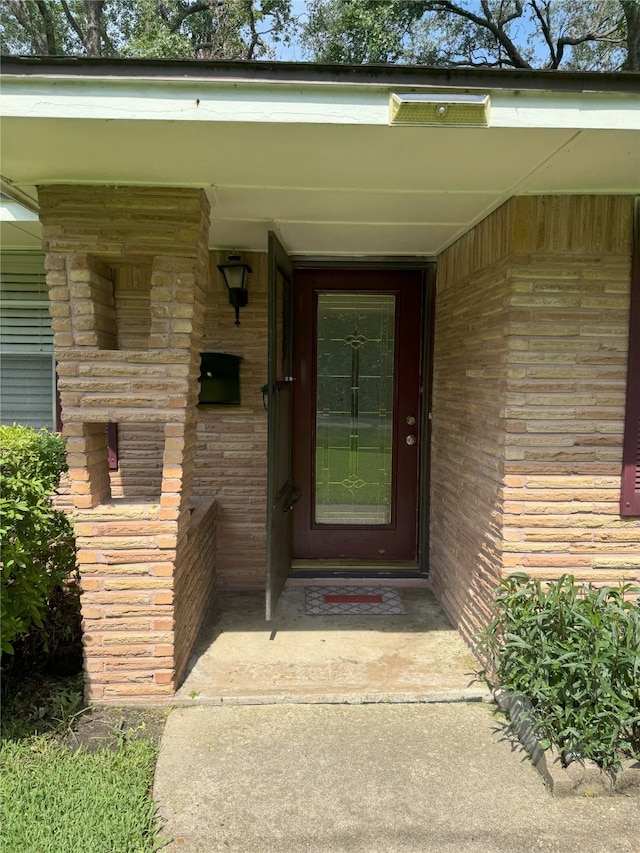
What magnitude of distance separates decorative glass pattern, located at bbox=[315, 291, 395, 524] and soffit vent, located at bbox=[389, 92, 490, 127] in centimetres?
238

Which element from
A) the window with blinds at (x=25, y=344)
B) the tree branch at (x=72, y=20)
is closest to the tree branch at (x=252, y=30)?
the tree branch at (x=72, y=20)

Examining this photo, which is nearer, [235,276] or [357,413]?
[235,276]

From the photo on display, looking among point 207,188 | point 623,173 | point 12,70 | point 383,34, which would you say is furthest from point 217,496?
point 383,34

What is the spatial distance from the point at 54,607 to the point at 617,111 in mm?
3689

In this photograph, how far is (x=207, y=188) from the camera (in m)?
2.75

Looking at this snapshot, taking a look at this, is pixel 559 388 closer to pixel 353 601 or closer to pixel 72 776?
pixel 353 601

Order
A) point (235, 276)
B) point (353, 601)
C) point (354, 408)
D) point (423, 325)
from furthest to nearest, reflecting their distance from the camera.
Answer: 1. point (354, 408)
2. point (423, 325)
3. point (353, 601)
4. point (235, 276)

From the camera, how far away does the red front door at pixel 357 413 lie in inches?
173

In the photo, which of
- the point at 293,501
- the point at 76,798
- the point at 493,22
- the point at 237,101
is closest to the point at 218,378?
the point at 293,501

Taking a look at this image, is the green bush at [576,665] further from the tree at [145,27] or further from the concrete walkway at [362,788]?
Result: the tree at [145,27]

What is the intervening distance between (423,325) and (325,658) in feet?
8.47

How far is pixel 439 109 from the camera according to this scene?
198 cm

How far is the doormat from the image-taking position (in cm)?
386

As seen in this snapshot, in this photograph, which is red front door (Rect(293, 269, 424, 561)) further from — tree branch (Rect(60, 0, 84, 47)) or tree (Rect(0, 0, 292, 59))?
tree branch (Rect(60, 0, 84, 47))
